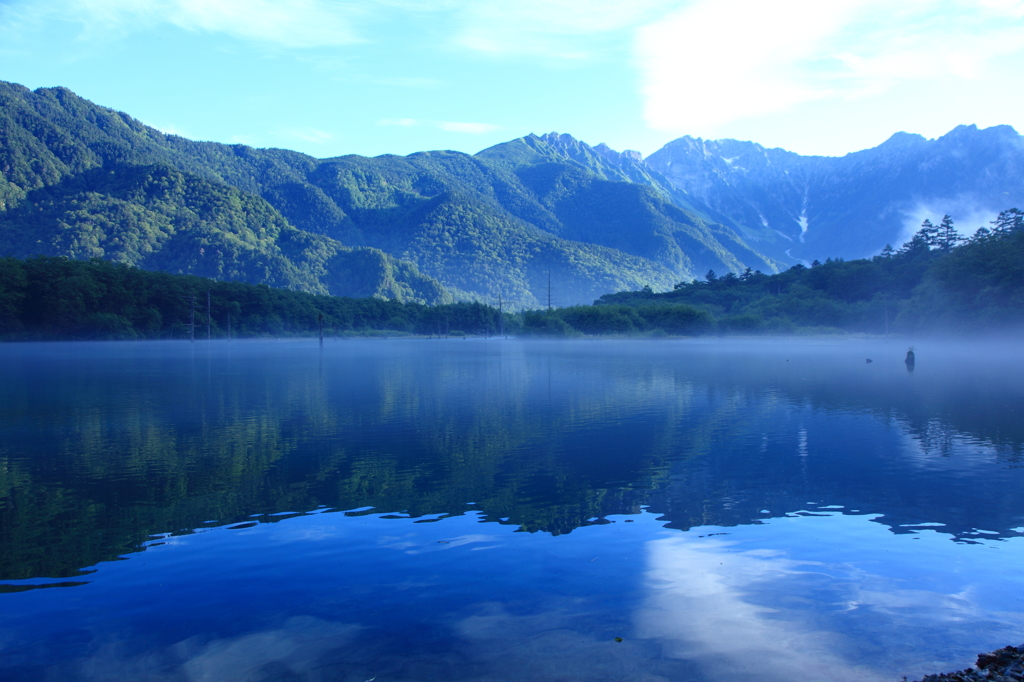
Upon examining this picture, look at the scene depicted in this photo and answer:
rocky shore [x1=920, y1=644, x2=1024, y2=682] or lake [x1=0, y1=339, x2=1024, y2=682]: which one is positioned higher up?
rocky shore [x1=920, y1=644, x2=1024, y2=682]

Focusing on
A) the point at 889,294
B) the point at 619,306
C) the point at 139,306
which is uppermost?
the point at 889,294

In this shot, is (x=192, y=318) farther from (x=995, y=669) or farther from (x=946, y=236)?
(x=946, y=236)

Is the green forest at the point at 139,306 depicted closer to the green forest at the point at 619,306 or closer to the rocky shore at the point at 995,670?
the green forest at the point at 619,306

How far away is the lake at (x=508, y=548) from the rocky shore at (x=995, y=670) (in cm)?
18

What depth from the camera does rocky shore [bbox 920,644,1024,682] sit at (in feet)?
16.6

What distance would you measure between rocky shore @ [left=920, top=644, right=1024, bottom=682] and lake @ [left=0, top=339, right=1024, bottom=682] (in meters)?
0.18

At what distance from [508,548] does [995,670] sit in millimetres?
4774

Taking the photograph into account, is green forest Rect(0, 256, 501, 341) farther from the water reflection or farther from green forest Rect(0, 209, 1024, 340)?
the water reflection

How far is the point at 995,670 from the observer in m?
5.25

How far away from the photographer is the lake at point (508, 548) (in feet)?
18.7

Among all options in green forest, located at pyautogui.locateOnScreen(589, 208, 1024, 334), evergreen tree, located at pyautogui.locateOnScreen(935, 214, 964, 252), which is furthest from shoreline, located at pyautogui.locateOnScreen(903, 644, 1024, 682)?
evergreen tree, located at pyautogui.locateOnScreen(935, 214, 964, 252)

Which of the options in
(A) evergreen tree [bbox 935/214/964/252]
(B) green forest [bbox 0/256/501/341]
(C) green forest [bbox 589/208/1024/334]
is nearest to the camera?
(C) green forest [bbox 589/208/1024/334]

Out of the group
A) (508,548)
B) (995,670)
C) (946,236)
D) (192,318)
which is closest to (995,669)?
(995,670)

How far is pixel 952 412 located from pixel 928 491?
11.1 metres
